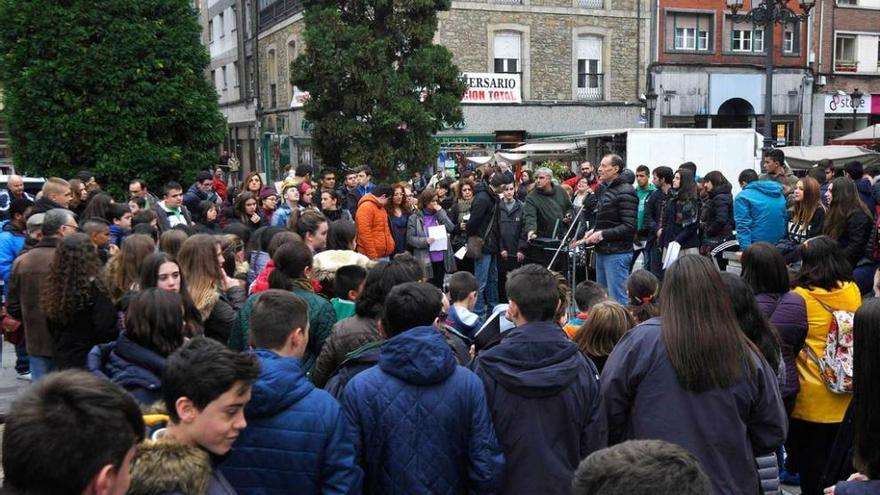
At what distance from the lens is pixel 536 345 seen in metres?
3.21

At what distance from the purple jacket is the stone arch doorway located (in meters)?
28.5

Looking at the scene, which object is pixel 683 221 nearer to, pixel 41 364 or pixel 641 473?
pixel 41 364

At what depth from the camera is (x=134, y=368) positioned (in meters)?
3.43

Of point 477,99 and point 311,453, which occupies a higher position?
point 477,99

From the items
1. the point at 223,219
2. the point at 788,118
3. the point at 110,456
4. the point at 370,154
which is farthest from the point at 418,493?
the point at 788,118

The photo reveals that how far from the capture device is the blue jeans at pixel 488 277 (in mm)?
10070

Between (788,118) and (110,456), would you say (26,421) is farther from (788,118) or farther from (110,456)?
(788,118)

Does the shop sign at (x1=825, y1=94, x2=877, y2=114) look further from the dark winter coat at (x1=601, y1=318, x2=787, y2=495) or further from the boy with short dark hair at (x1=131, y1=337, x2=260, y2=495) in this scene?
the boy with short dark hair at (x1=131, y1=337, x2=260, y2=495)

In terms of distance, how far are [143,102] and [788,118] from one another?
2584 centimetres

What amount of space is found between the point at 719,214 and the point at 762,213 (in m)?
1.18

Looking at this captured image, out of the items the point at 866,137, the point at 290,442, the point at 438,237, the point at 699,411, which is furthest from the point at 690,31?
the point at 290,442

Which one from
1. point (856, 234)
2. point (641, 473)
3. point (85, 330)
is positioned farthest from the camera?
point (856, 234)

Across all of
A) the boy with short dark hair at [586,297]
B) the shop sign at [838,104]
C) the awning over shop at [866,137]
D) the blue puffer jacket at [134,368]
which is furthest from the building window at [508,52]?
the blue puffer jacket at [134,368]

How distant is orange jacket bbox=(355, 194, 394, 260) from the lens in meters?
8.79
